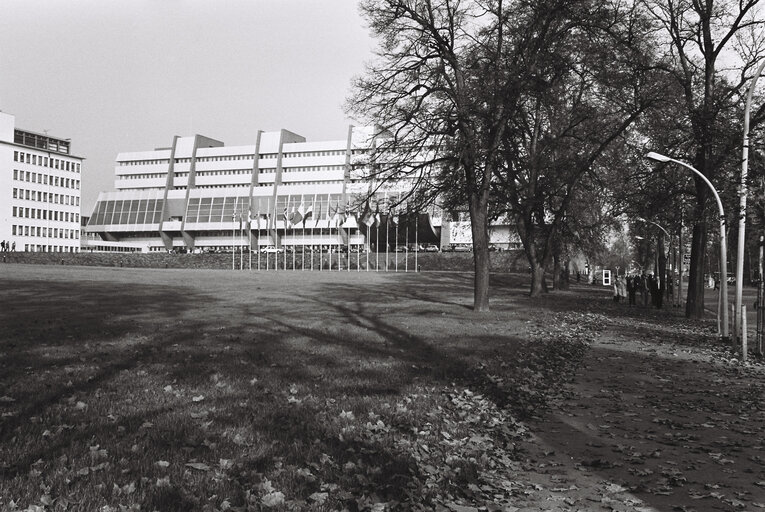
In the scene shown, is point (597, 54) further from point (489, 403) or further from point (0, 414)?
point (0, 414)

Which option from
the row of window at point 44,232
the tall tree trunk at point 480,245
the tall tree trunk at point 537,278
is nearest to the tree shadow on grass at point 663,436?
the tall tree trunk at point 480,245

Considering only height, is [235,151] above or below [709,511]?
above

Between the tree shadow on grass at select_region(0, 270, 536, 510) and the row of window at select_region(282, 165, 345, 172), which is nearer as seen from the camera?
the tree shadow on grass at select_region(0, 270, 536, 510)

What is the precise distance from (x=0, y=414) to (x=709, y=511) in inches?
248

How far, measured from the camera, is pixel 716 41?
80.1 feet

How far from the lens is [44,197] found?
116m

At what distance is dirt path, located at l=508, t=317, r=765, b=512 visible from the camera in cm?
548

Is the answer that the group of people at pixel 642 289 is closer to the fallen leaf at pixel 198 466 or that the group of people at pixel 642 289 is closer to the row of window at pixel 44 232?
the fallen leaf at pixel 198 466

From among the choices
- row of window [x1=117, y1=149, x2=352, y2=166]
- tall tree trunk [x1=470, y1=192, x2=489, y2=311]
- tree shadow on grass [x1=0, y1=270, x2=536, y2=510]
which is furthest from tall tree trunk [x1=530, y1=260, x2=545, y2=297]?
row of window [x1=117, y1=149, x2=352, y2=166]

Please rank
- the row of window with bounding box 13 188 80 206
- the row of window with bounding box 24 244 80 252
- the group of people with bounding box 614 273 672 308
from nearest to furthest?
1. the group of people with bounding box 614 273 672 308
2. the row of window with bounding box 13 188 80 206
3. the row of window with bounding box 24 244 80 252

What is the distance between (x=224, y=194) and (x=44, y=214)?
100ft

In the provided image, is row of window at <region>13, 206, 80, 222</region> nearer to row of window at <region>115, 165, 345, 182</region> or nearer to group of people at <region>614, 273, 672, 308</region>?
row of window at <region>115, 165, 345, 182</region>

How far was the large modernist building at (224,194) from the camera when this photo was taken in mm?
115750

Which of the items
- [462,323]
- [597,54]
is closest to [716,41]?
[597,54]
